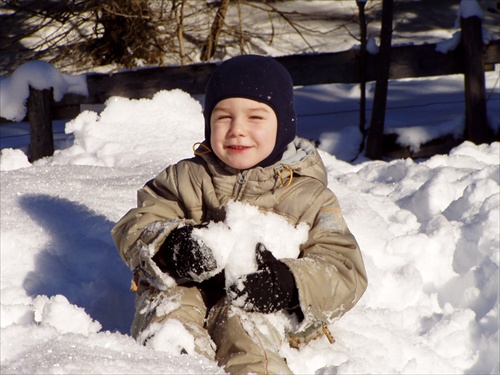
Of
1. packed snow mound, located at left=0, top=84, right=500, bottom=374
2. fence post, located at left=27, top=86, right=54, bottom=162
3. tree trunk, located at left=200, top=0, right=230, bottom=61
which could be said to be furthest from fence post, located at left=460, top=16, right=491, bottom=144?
fence post, located at left=27, top=86, right=54, bottom=162

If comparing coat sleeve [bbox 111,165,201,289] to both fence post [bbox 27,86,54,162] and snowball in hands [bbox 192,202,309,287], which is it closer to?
snowball in hands [bbox 192,202,309,287]

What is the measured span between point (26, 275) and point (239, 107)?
1188mm

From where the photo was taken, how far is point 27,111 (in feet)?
19.5

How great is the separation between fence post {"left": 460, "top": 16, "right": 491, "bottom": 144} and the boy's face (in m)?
4.42

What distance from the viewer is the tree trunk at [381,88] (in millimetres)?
6613

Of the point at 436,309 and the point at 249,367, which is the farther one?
the point at 436,309

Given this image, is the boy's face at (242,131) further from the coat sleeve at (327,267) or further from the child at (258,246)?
the coat sleeve at (327,267)

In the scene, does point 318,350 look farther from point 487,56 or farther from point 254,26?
point 254,26

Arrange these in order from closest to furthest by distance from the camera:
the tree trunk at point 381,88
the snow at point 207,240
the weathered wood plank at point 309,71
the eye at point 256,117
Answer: the snow at point 207,240, the eye at point 256,117, the weathered wood plank at point 309,71, the tree trunk at point 381,88

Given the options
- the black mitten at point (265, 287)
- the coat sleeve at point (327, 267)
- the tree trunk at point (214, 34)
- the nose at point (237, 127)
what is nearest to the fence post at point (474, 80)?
the tree trunk at point (214, 34)

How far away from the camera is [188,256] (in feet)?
8.21

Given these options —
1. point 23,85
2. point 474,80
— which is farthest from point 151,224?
point 474,80

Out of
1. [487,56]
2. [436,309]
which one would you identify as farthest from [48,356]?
[487,56]

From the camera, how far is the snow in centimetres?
235
